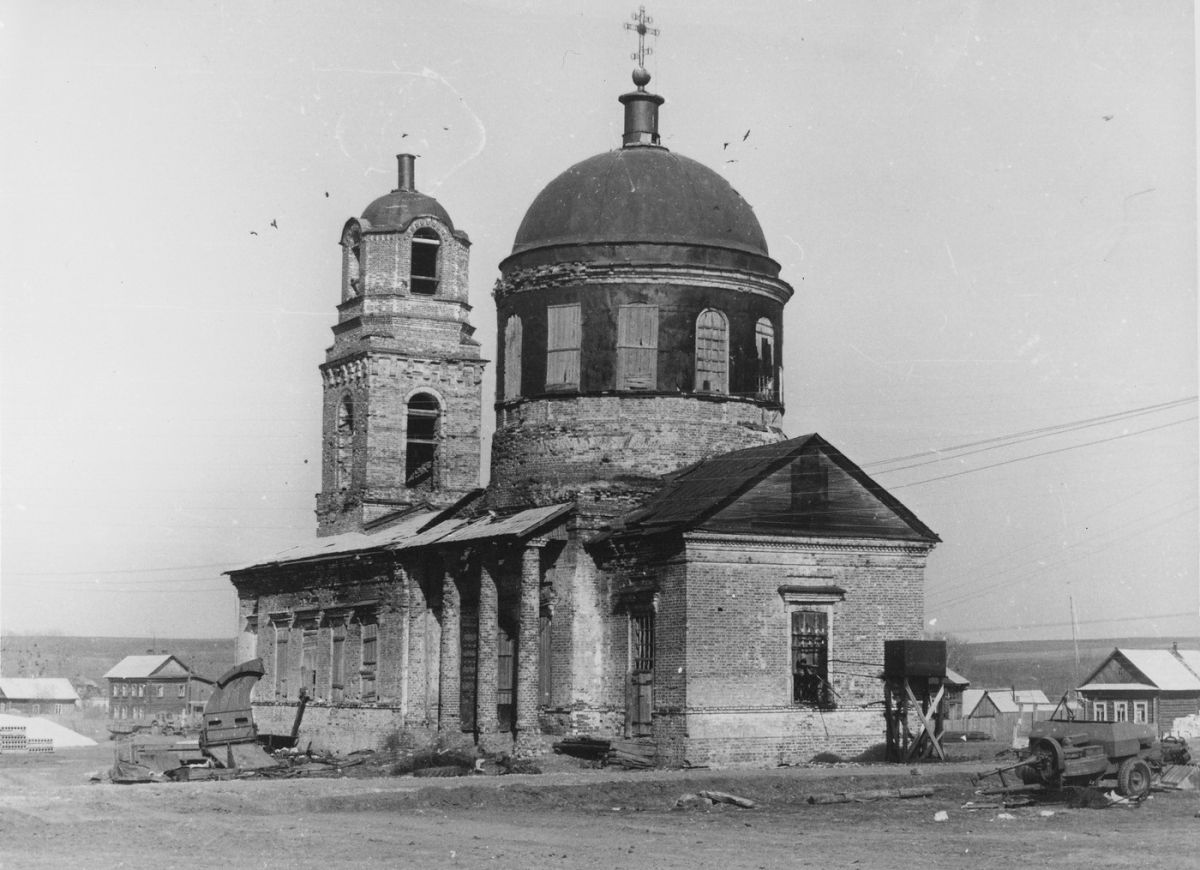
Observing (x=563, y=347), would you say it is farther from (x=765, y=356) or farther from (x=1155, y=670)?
(x=1155, y=670)

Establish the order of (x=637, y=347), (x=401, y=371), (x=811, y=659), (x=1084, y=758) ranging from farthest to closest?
1. (x=401, y=371)
2. (x=637, y=347)
3. (x=811, y=659)
4. (x=1084, y=758)

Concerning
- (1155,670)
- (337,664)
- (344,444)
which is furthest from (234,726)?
(1155,670)

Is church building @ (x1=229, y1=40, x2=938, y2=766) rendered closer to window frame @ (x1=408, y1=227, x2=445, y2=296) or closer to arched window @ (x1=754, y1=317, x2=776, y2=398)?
arched window @ (x1=754, y1=317, x2=776, y2=398)

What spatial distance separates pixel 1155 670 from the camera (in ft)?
193

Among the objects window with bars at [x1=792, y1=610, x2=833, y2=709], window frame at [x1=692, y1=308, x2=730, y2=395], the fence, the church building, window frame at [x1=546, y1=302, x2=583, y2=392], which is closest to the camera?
the church building

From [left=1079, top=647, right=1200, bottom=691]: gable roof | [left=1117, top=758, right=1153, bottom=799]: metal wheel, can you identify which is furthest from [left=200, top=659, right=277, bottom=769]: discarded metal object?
[left=1079, top=647, right=1200, bottom=691]: gable roof

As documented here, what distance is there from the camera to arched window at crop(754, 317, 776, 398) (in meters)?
33.1

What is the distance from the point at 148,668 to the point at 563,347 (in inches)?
2261

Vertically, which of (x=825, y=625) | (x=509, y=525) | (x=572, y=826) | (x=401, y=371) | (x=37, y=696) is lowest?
(x=37, y=696)

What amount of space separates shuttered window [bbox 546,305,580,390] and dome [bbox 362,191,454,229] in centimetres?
898

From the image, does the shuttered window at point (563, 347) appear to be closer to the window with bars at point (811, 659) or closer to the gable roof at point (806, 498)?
the gable roof at point (806, 498)

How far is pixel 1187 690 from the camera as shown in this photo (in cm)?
5806

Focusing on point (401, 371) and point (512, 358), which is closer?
point (512, 358)

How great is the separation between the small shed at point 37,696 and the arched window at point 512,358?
5434 cm
